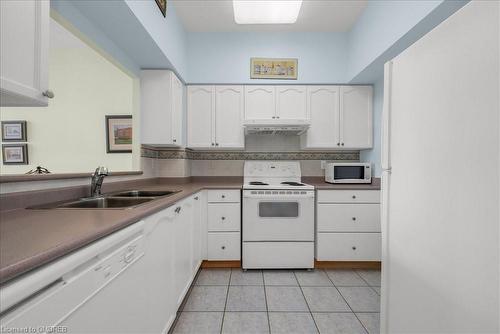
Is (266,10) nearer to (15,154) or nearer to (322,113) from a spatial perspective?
(322,113)

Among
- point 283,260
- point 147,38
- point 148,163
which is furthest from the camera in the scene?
point 148,163

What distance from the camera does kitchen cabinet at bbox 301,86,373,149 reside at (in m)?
2.77

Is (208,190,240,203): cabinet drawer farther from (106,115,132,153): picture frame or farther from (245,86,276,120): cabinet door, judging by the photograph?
(106,115,132,153): picture frame

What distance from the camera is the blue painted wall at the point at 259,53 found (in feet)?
9.04

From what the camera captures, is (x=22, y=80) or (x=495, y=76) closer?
(x=495, y=76)

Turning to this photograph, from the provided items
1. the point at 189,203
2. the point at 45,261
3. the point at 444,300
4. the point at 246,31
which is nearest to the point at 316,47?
the point at 246,31

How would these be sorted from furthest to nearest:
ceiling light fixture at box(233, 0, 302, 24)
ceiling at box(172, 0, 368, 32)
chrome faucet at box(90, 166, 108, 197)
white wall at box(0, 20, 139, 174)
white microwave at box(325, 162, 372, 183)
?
white wall at box(0, 20, 139, 174) → white microwave at box(325, 162, 372, 183) → ceiling at box(172, 0, 368, 32) → ceiling light fixture at box(233, 0, 302, 24) → chrome faucet at box(90, 166, 108, 197)

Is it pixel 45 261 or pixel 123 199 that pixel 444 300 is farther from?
pixel 123 199

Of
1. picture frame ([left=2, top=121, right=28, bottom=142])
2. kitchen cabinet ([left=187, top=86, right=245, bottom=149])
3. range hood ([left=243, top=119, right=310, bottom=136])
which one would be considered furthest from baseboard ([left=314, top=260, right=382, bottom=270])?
picture frame ([left=2, top=121, right=28, bottom=142])

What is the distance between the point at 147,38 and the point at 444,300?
230 cm

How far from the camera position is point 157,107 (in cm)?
239

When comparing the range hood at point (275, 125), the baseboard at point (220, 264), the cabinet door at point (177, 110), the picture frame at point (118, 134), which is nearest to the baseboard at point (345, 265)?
the baseboard at point (220, 264)

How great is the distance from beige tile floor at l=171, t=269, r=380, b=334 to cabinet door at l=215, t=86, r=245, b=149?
1.44 m

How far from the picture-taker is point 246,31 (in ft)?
8.99
